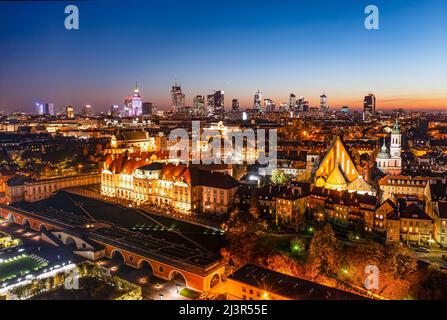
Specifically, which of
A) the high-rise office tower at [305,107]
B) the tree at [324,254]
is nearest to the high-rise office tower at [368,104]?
the high-rise office tower at [305,107]

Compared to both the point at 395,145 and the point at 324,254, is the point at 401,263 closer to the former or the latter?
the point at 324,254

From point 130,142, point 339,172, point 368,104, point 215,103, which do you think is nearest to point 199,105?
point 215,103

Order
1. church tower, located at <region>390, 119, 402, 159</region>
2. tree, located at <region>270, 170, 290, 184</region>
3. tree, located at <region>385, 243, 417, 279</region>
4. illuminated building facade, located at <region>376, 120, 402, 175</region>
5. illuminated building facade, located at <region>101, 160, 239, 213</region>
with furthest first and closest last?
church tower, located at <region>390, 119, 402, 159</region> → illuminated building facade, located at <region>376, 120, 402, 175</region> → tree, located at <region>270, 170, 290, 184</region> → illuminated building facade, located at <region>101, 160, 239, 213</region> → tree, located at <region>385, 243, 417, 279</region>

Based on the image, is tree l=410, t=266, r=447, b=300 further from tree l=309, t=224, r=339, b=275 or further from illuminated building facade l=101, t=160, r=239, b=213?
illuminated building facade l=101, t=160, r=239, b=213

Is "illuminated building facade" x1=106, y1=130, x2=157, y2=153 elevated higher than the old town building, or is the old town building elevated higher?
"illuminated building facade" x1=106, y1=130, x2=157, y2=153

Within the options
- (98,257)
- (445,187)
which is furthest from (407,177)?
(98,257)

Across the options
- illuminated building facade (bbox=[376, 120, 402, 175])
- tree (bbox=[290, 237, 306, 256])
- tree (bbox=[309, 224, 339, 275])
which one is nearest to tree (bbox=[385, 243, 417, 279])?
tree (bbox=[309, 224, 339, 275])

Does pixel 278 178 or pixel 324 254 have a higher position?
pixel 278 178

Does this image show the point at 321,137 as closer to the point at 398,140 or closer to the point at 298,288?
the point at 398,140
